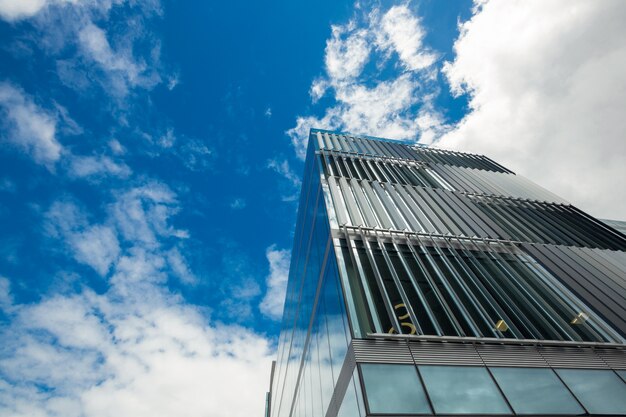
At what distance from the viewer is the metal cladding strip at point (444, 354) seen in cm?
946

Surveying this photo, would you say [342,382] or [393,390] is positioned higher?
[342,382]

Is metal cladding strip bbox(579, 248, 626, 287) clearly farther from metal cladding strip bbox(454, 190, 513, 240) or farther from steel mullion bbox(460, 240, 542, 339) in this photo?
steel mullion bbox(460, 240, 542, 339)

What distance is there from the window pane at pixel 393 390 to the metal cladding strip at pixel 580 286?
9.14m

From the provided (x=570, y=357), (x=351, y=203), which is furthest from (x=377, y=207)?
(x=570, y=357)

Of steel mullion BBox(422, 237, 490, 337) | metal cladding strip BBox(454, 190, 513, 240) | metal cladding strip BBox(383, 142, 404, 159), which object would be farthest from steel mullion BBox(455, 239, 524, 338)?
metal cladding strip BBox(383, 142, 404, 159)

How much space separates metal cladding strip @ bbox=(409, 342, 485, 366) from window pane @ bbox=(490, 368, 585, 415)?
632 mm

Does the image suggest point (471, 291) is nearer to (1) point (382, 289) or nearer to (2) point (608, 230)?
(1) point (382, 289)

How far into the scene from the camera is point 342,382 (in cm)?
1005

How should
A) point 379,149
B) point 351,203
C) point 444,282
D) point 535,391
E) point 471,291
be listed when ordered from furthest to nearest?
point 379,149 → point 351,203 → point 444,282 → point 471,291 → point 535,391

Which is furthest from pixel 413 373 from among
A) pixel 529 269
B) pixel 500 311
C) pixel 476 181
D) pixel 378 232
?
pixel 476 181

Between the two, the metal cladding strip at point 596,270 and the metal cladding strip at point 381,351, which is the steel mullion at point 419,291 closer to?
the metal cladding strip at point 381,351

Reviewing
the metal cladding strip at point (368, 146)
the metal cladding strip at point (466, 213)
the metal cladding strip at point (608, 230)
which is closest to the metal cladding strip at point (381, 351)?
the metal cladding strip at point (466, 213)

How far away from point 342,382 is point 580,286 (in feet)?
37.3

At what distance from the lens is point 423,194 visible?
21.2m
